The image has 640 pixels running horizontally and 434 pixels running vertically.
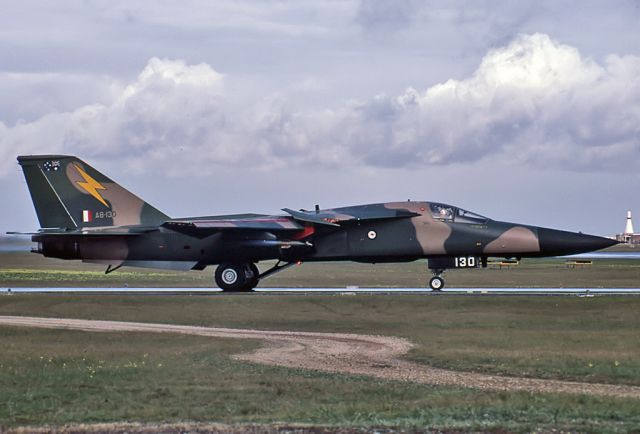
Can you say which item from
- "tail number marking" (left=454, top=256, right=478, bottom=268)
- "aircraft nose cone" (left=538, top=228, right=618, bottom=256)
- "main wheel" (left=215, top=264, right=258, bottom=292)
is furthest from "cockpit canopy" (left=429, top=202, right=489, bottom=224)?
"main wheel" (left=215, top=264, right=258, bottom=292)

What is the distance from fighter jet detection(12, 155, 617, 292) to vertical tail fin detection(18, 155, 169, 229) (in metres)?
0.04

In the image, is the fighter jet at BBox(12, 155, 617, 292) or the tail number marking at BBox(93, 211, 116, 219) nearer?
the fighter jet at BBox(12, 155, 617, 292)

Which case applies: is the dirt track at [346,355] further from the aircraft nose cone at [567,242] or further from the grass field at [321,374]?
the aircraft nose cone at [567,242]

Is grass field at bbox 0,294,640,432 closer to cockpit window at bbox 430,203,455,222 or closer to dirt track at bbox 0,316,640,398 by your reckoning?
dirt track at bbox 0,316,640,398

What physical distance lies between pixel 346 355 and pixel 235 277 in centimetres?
1827

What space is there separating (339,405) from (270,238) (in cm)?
2388

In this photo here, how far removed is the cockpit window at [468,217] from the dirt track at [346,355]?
1394 centimetres

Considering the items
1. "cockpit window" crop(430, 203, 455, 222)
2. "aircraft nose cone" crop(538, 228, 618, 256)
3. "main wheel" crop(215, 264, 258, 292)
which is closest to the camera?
"aircraft nose cone" crop(538, 228, 618, 256)

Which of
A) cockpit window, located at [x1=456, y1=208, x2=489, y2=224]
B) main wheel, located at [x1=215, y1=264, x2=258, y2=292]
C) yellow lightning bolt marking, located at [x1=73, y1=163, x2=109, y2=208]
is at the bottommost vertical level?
main wheel, located at [x1=215, y1=264, x2=258, y2=292]

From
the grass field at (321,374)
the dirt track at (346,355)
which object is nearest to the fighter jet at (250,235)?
the grass field at (321,374)

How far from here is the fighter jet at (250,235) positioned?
3816 centimetres

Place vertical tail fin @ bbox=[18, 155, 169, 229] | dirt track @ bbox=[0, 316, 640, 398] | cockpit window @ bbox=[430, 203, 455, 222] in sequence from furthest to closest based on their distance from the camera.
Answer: vertical tail fin @ bbox=[18, 155, 169, 229] → cockpit window @ bbox=[430, 203, 455, 222] → dirt track @ bbox=[0, 316, 640, 398]

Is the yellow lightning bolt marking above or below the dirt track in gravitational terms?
above

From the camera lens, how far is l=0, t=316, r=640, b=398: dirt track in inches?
681
